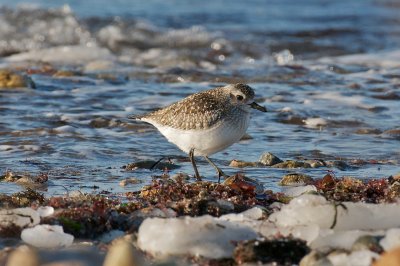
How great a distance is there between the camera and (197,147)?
654cm

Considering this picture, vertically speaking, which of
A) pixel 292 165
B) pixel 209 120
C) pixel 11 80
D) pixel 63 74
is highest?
pixel 209 120

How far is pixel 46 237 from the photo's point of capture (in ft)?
15.5

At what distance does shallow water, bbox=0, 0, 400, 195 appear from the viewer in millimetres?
7973

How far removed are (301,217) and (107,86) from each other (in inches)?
278

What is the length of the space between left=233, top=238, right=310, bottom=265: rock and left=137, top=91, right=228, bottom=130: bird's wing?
6.91 ft

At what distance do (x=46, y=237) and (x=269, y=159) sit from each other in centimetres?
319

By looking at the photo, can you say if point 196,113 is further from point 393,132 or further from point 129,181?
point 393,132

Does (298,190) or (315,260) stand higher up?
(315,260)

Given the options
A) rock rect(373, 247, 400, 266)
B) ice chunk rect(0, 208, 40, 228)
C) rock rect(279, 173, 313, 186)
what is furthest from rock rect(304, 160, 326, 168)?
rock rect(373, 247, 400, 266)

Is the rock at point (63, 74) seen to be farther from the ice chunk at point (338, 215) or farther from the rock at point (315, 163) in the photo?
the ice chunk at point (338, 215)

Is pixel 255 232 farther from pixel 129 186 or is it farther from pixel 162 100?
pixel 162 100

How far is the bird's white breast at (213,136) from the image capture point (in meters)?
6.39

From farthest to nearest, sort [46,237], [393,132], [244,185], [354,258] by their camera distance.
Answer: [393,132] < [244,185] < [46,237] < [354,258]

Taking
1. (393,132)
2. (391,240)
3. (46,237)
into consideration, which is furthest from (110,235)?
(393,132)
